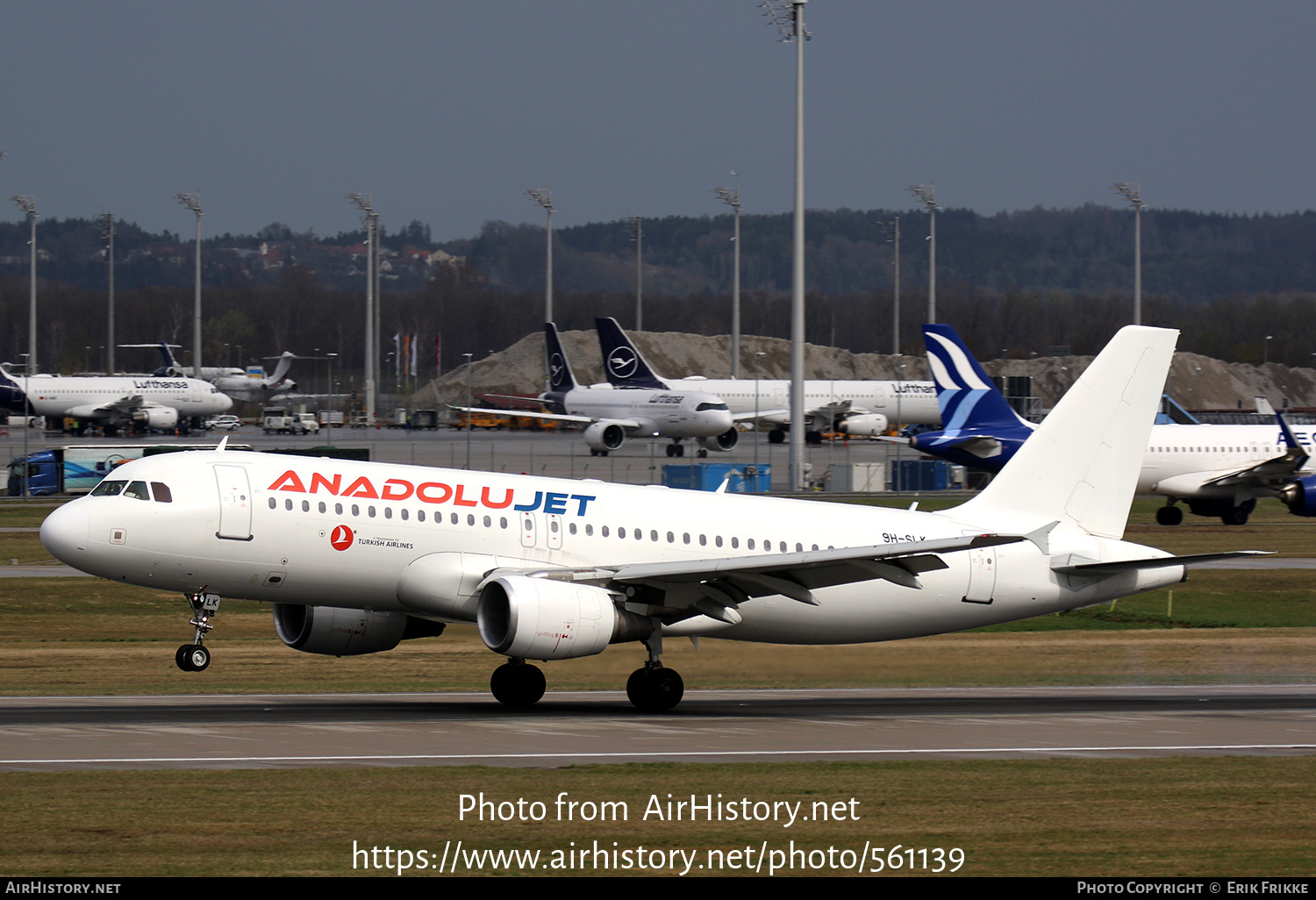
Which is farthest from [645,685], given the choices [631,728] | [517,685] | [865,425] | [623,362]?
[865,425]

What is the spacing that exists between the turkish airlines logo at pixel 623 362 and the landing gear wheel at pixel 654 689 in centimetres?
9387

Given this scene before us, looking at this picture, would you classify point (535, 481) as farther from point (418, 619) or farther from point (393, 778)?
point (393, 778)

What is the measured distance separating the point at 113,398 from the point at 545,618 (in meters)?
119

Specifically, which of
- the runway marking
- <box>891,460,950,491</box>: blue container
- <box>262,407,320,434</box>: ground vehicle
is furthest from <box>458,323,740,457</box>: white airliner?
the runway marking

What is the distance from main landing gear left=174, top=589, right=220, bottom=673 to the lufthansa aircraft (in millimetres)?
46314

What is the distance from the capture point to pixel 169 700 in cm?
2731

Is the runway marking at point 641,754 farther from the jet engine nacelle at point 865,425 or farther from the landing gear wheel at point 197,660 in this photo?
the jet engine nacelle at point 865,425

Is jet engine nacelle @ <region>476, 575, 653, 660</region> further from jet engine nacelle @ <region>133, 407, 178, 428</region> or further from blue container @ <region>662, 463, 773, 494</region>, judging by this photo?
jet engine nacelle @ <region>133, 407, 178, 428</region>

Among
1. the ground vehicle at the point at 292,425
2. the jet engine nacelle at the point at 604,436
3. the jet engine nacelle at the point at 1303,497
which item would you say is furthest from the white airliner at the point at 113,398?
the jet engine nacelle at the point at 1303,497

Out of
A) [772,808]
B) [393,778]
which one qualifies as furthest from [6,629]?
[772,808]

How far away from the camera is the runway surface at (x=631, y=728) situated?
20.8 meters

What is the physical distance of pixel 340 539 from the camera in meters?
25.1

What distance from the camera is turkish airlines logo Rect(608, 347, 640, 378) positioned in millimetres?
119875

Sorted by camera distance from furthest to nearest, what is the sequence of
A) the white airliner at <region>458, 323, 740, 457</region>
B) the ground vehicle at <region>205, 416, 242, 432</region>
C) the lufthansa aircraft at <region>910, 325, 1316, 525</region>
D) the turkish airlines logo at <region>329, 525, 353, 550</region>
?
1. the ground vehicle at <region>205, 416, 242, 432</region>
2. the white airliner at <region>458, 323, 740, 457</region>
3. the lufthansa aircraft at <region>910, 325, 1316, 525</region>
4. the turkish airlines logo at <region>329, 525, 353, 550</region>
